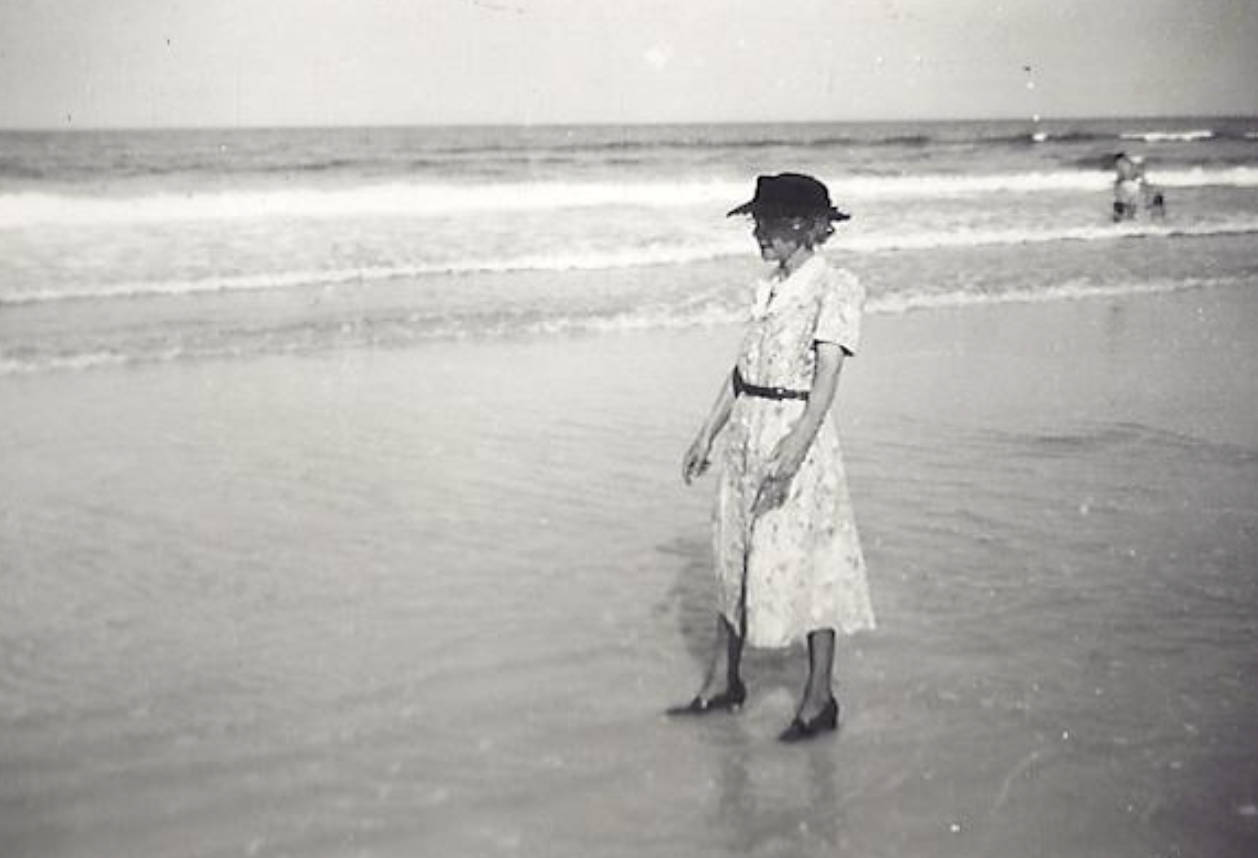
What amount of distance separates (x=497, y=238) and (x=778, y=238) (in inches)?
851

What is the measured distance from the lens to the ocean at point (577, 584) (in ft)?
12.0

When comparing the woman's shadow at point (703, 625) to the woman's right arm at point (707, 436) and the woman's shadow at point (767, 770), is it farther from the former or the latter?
the woman's right arm at point (707, 436)

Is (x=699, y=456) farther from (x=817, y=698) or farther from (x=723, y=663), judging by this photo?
(x=817, y=698)

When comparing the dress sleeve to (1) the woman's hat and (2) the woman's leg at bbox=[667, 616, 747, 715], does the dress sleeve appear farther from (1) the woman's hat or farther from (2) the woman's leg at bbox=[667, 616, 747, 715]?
(2) the woman's leg at bbox=[667, 616, 747, 715]

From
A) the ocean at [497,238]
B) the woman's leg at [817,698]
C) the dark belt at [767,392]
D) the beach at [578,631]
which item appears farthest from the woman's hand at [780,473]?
the ocean at [497,238]

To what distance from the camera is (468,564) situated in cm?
583

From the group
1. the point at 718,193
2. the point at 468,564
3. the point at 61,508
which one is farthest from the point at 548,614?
the point at 718,193

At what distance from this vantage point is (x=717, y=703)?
4.30m

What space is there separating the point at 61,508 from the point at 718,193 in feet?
103

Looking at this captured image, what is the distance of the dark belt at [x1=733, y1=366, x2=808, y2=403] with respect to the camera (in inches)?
154

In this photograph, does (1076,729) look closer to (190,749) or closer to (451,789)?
(451,789)

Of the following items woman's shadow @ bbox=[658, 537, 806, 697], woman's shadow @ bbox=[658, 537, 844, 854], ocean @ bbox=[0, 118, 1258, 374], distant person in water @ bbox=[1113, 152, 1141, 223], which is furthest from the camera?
distant person in water @ bbox=[1113, 152, 1141, 223]

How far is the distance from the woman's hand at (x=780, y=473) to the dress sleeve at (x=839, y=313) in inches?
12.3

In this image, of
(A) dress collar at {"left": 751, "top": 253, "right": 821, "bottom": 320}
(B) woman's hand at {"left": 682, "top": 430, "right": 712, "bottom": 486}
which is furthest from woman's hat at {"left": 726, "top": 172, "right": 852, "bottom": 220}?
(B) woman's hand at {"left": 682, "top": 430, "right": 712, "bottom": 486}
